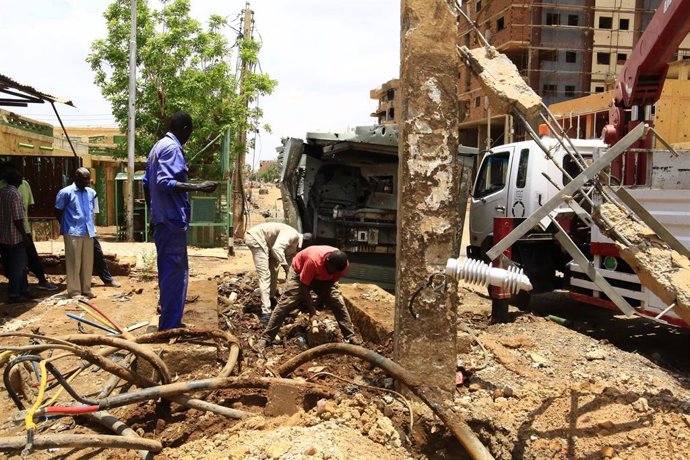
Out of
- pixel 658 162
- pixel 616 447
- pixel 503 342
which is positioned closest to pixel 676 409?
pixel 616 447

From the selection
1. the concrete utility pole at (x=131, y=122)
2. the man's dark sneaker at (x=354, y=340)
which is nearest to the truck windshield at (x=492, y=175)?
the man's dark sneaker at (x=354, y=340)

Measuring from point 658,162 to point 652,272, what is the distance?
268cm

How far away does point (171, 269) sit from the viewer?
14.2 feet

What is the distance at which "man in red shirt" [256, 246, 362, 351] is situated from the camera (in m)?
5.45

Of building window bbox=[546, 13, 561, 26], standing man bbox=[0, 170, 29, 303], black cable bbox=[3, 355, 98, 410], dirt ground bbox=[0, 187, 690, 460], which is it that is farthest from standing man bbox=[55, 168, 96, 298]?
building window bbox=[546, 13, 561, 26]

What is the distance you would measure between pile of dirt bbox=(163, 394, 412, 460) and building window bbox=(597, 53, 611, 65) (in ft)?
115

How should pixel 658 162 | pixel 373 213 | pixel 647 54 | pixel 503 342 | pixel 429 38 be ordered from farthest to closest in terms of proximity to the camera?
pixel 373 213 < pixel 647 54 < pixel 658 162 < pixel 503 342 < pixel 429 38

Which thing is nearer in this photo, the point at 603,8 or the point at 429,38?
the point at 429,38

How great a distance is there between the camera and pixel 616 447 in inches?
135

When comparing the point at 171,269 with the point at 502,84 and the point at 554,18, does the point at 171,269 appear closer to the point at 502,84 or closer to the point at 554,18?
the point at 502,84

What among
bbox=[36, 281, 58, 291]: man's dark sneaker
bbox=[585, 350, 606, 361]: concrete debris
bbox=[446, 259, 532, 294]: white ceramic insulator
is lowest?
bbox=[585, 350, 606, 361]: concrete debris

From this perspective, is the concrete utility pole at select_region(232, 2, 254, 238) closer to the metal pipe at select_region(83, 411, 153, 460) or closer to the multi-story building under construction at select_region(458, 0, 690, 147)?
the metal pipe at select_region(83, 411, 153, 460)

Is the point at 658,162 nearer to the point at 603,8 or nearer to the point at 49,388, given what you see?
the point at 49,388

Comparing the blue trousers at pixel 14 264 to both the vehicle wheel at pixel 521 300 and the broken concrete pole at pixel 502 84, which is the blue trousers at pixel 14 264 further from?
the vehicle wheel at pixel 521 300
